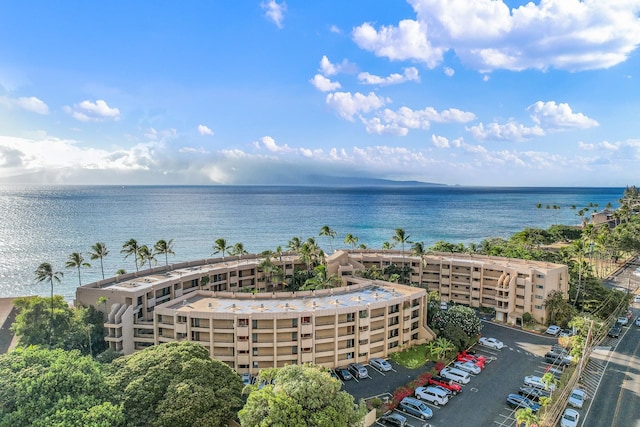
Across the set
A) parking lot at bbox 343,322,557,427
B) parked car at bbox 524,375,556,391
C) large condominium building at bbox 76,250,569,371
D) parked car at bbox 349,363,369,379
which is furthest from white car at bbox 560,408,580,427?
parked car at bbox 349,363,369,379

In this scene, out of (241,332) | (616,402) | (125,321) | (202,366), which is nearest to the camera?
(202,366)

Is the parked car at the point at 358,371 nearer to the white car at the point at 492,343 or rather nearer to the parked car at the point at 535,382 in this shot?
the parked car at the point at 535,382

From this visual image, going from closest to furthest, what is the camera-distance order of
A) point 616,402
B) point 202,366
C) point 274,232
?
point 202,366 → point 616,402 → point 274,232

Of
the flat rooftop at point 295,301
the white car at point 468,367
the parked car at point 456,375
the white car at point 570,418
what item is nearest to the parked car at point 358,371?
the flat rooftop at point 295,301

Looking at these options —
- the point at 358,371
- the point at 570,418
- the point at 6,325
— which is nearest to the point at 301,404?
the point at 358,371

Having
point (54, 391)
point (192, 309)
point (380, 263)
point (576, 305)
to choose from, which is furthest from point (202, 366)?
point (576, 305)

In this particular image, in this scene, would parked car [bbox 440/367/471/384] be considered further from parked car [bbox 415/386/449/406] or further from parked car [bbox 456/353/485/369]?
parked car [bbox 415/386/449/406]

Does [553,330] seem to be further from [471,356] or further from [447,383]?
[447,383]

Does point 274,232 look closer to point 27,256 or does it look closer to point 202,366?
point 27,256
